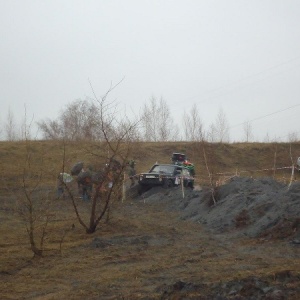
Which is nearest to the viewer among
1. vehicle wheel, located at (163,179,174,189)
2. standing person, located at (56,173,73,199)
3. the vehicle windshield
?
standing person, located at (56,173,73,199)

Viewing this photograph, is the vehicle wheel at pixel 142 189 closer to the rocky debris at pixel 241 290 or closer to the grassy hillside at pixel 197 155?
the grassy hillside at pixel 197 155

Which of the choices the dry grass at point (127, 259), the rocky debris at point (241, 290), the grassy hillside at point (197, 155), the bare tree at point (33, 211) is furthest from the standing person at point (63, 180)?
the grassy hillside at point (197, 155)

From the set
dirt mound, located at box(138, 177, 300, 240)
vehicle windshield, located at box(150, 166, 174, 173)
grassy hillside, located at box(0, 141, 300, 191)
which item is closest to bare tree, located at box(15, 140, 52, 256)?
dirt mound, located at box(138, 177, 300, 240)

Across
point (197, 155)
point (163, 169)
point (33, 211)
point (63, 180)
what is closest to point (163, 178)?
point (163, 169)

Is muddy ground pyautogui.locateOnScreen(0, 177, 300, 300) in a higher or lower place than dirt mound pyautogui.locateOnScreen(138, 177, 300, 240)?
lower

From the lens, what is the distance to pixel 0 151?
4541 centimetres

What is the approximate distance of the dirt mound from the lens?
13422 millimetres

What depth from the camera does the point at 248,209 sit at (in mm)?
16031

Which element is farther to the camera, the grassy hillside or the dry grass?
the grassy hillside

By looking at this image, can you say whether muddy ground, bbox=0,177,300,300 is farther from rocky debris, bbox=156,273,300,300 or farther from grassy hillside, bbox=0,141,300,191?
grassy hillside, bbox=0,141,300,191

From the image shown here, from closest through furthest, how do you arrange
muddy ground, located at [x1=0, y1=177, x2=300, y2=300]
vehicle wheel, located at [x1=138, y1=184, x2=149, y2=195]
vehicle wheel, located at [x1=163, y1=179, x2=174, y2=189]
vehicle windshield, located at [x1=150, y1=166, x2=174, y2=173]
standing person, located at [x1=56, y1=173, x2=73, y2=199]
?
muddy ground, located at [x1=0, y1=177, x2=300, y2=300] < standing person, located at [x1=56, y1=173, x2=73, y2=199] < vehicle wheel, located at [x1=163, y1=179, x2=174, y2=189] < vehicle wheel, located at [x1=138, y1=184, x2=149, y2=195] < vehicle windshield, located at [x1=150, y1=166, x2=174, y2=173]

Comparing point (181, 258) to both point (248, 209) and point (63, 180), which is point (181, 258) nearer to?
point (63, 180)

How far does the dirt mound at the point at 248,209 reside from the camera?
528 inches

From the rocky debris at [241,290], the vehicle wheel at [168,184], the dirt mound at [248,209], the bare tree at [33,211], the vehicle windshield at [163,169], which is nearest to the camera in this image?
the rocky debris at [241,290]
